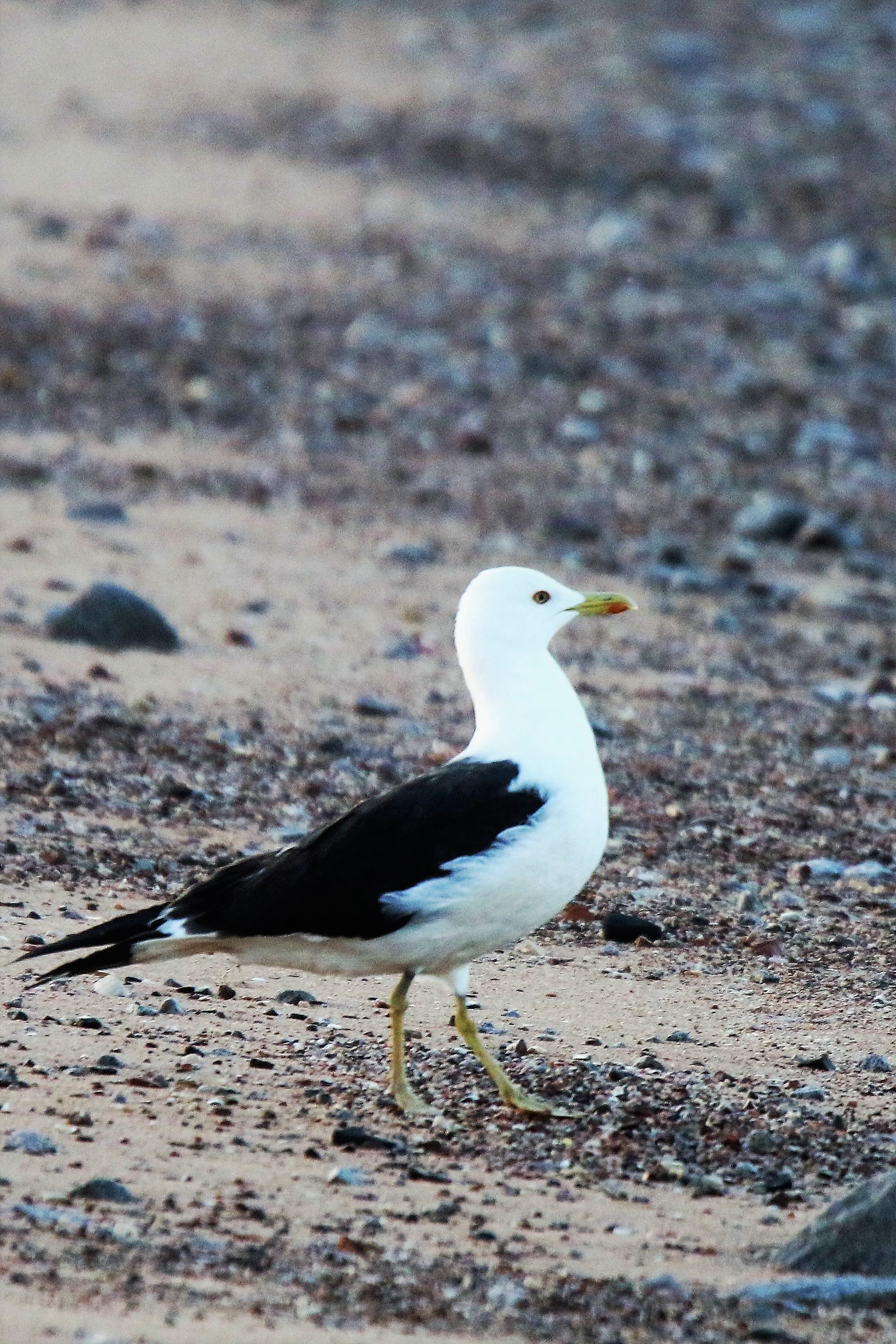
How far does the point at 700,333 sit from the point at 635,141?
17.3 feet

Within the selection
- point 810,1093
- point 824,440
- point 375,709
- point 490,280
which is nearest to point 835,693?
point 375,709

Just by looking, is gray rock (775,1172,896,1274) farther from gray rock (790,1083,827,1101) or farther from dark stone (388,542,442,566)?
dark stone (388,542,442,566)

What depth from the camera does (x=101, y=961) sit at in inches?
195

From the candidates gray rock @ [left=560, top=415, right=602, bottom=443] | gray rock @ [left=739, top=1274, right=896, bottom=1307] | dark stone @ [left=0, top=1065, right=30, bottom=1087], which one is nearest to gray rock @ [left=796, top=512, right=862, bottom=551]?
gray rock @ [left=560, top=415, right=602, bottom=443]

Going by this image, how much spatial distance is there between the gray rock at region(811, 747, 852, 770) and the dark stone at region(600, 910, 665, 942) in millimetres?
2031

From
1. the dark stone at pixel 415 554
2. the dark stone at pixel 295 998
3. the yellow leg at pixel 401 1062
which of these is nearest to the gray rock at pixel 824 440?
the dark stone at pixel 415 554

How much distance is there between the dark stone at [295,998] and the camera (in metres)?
5.62

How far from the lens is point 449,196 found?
17.8 m

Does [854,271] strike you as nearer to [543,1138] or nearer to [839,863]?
[839,863]

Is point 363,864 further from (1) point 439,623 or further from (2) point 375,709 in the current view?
(1) point 439,623

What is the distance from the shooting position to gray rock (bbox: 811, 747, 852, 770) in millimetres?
8125

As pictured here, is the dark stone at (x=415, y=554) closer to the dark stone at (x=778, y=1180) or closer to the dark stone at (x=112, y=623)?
the dark stone at (x=112, y=623)

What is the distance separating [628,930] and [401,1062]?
4.42ft

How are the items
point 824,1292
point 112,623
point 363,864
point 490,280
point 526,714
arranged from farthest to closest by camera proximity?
point 490,280 < point 112,623 < point 526,714 < point 363,864 < point 824,1292
